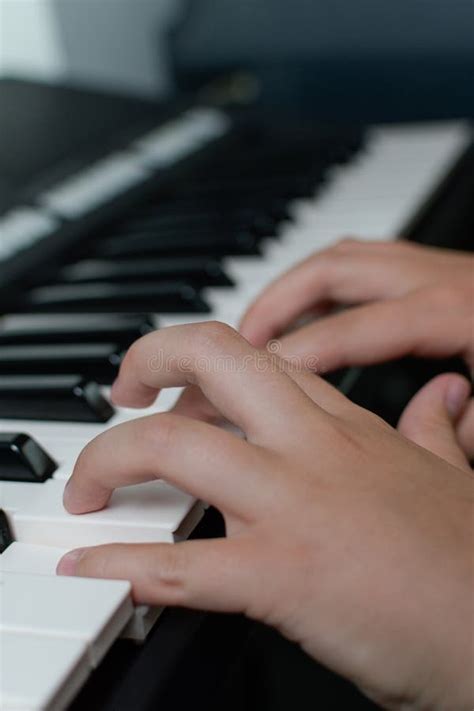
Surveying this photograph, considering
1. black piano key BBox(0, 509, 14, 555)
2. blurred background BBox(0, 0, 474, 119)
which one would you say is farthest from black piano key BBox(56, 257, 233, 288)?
blurred background BBox(0, 0, 474, 119)

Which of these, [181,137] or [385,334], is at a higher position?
[181,137]

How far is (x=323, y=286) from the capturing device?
34.9 inches

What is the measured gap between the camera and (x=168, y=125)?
60.7 inches

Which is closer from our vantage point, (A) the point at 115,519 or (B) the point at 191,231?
(A) the point at 115,519

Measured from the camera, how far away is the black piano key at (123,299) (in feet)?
2.99

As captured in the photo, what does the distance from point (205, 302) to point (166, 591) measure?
450 mm

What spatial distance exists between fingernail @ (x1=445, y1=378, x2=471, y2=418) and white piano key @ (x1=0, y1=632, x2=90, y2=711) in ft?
1.26

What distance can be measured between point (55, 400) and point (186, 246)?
390mm

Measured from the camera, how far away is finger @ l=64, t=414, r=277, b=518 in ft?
1.67

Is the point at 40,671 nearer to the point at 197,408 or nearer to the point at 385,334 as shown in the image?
the point at 197,408

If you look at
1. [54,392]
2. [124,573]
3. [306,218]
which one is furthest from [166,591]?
[306,218]

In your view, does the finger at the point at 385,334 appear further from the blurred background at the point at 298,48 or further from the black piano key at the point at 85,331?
the blurred background at the point at 298,48

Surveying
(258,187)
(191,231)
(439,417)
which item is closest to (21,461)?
(439,417)

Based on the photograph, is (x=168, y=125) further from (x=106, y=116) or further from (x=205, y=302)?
(x=205, y=302)
